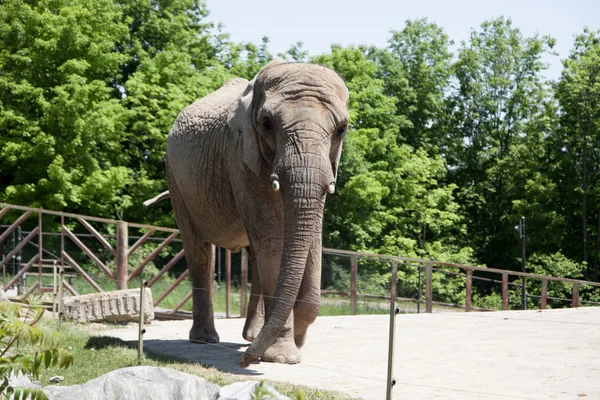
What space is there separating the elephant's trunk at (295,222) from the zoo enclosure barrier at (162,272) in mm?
2924

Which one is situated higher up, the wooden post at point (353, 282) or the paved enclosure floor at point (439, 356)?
the wooden post at point (353, 282)

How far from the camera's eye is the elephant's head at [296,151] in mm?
9336

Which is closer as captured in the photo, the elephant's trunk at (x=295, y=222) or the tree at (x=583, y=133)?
the elephant's trunk at (x=295, y=222)

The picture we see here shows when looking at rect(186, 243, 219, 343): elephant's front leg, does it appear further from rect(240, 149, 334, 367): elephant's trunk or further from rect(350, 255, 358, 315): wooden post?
rect(350, 255, 358, 315): wooden post

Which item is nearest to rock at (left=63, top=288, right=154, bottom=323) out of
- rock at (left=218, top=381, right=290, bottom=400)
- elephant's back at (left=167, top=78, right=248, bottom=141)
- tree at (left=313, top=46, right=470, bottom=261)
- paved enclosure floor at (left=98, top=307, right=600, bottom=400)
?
paved enclosure floor at (left=98, top=307, right=600, bottom=400)

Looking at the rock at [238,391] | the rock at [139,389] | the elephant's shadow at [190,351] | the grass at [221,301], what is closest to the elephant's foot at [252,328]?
the elephant's shadow at [190,351]

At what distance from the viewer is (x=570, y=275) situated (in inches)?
1693

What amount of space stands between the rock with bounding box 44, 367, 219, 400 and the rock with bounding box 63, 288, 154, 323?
22.1 feet

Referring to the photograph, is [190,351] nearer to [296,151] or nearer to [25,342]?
[296,151]

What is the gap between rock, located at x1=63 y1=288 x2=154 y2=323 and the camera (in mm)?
14391

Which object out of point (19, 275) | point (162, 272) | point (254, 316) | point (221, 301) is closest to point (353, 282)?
point (162, 272)

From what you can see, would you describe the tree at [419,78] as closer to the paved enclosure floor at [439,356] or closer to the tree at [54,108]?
the tree at [54,108]

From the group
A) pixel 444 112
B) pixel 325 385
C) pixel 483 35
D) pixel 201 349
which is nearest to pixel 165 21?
pixel 444 112

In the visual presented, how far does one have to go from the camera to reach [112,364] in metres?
10.2
